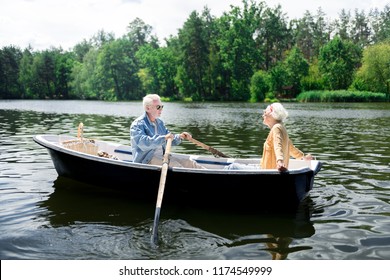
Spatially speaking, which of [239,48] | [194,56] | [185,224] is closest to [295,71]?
[239,48]

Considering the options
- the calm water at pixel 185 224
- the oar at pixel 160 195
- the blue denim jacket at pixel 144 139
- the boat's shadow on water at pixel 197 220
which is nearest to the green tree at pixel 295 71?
the calm water at pixel 185 224

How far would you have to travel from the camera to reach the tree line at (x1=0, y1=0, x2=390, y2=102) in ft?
189

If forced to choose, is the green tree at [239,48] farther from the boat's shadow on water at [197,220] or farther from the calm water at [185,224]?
the boat's shadow on water at [197,220]

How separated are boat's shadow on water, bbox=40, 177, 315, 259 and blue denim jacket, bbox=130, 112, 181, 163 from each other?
690 mm

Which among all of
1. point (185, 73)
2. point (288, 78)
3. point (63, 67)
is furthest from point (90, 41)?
point (288, 78)

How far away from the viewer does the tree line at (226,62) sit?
57469mm

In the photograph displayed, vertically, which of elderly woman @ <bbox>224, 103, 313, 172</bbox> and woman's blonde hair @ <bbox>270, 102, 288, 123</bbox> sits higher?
woman's blonde hair @ <bbox>270, 102, 288, 123</bbox>

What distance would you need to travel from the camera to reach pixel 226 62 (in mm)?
63812

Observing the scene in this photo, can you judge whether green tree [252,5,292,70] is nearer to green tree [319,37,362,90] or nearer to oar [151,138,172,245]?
green tree [319,37,362,90]

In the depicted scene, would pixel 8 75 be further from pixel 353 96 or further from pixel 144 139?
pixel 144 139

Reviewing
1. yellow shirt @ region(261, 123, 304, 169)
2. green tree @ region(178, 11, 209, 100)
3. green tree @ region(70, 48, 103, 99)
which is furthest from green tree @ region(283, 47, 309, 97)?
yellow shirt @ region(261, 123, 304, 169)

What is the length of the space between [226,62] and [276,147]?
196ft

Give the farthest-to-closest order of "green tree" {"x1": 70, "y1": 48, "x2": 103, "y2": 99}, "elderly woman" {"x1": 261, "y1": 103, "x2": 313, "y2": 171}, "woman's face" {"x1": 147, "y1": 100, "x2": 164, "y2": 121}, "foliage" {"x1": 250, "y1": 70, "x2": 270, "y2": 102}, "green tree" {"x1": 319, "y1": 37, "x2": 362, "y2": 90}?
1. "green tree" {"x1": 70, "y1": 48, "x2": 103, "y2": 99}
2. "green tree" {"x1": 319, "y1": 37, "x2": 362, "y2": 90}
3. "foliage" {"x1": 250, "y1": 70, "x2": 270, "y2": 102}
4. "woman's face" {"x1": 147, "y1": 100, "x2": 164, "y2": 121}
5. "elderly woman" {"x1": 261, "y1": 103, "x2": 313, "y2": 171}
